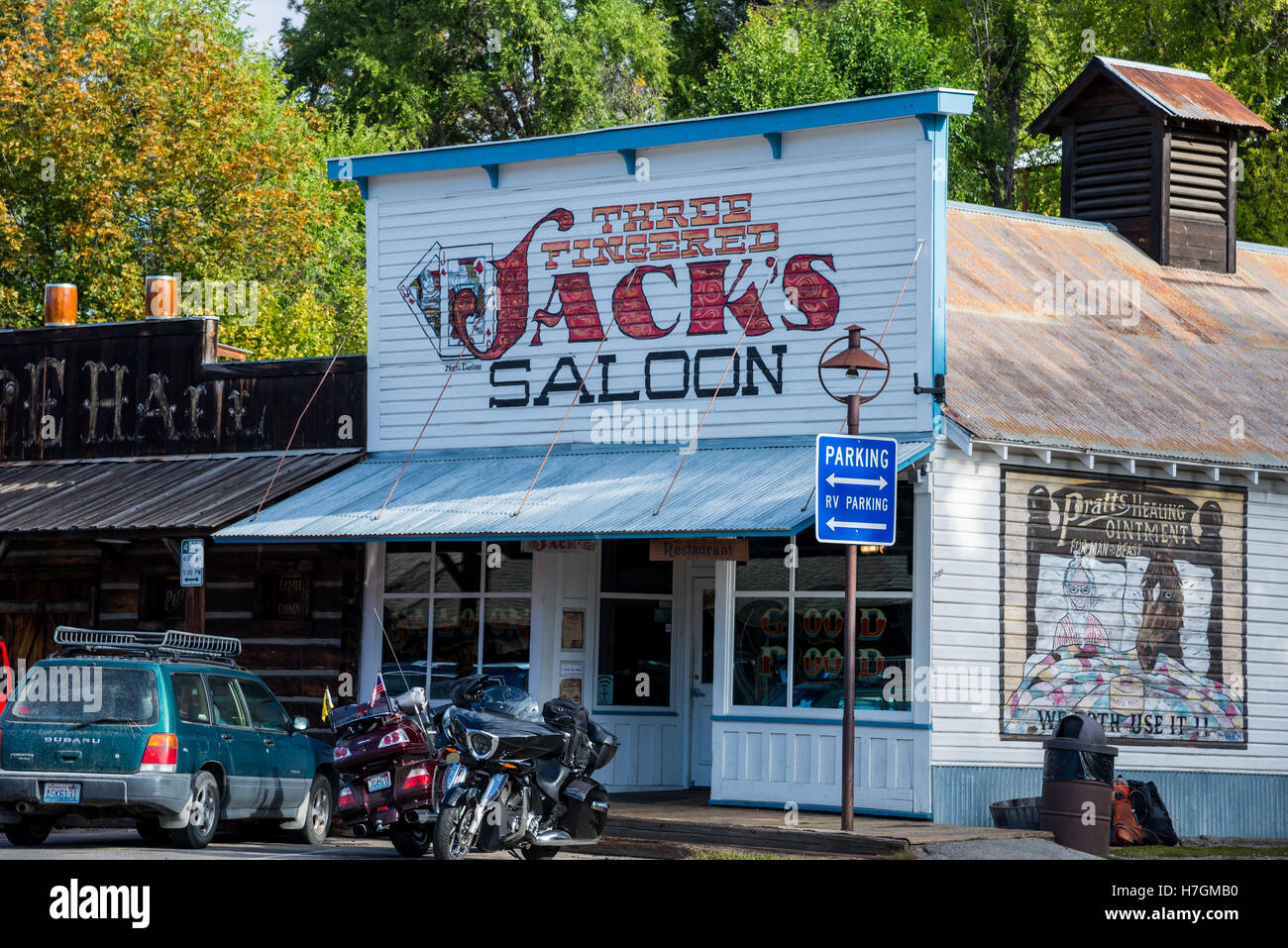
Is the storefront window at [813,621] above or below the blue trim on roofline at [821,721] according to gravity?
above

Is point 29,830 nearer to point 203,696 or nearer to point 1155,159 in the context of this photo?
point 203,696

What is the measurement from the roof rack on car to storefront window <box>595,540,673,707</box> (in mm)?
4351

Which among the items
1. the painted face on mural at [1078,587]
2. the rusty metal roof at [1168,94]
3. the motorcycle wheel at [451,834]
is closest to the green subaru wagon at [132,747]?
the motorcycle wheel at [451,834]

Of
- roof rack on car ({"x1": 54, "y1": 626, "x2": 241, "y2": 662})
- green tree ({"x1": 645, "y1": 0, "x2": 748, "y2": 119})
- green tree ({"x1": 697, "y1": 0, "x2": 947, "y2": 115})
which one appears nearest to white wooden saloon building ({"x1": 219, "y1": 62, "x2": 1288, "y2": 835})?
roof rack on car ({"x1": 54, "y1": 626, "x2": 241, "y2": 662})

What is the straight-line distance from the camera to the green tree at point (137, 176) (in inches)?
1313

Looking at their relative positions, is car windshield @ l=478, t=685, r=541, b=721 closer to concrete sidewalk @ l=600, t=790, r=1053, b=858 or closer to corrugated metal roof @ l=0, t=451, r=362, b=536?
concrete sidewalk @ l=600, t=790, r=1053, b=858

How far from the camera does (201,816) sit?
1420 centimetres

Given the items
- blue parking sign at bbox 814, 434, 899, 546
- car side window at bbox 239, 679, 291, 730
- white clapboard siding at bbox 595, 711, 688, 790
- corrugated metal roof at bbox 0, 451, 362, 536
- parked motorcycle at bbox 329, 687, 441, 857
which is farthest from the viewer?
corrugated metal roof at bbox 0, 451, 362, 536

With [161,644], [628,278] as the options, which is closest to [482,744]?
[161,644]

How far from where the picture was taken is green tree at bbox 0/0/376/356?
109 ft

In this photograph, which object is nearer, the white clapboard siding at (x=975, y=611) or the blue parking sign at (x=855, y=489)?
the blue parking sign at (x=855, y=489)

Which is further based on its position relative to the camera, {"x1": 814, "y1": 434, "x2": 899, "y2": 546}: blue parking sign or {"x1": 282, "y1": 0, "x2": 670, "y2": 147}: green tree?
{"x1": 282, "y1": 0, "x2": 670, "y2": 147}: green tree

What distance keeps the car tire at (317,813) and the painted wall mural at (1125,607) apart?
634 cm

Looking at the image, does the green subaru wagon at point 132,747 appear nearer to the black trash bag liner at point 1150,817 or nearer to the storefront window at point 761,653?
the storefront window at point 761,653
